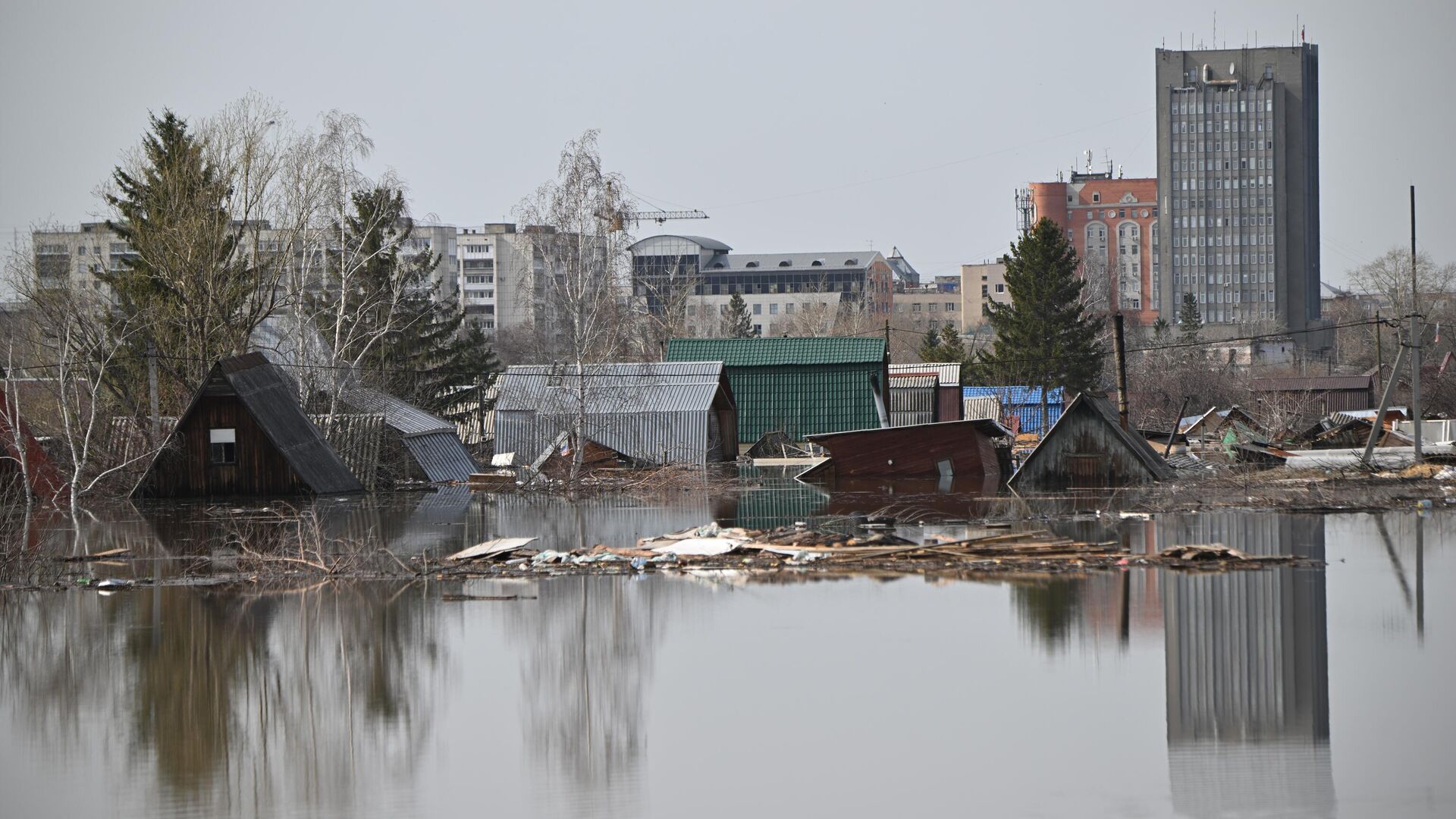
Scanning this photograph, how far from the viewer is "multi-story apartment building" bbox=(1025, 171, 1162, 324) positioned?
504 ft

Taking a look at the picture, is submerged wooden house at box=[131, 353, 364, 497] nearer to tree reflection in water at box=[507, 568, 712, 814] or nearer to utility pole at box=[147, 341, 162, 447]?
utility pole at box=[147, 341, 162, 447]

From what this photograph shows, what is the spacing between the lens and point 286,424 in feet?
107

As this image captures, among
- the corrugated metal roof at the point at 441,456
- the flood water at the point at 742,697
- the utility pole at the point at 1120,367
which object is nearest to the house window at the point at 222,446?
the corrugated metal roof at the point at 441,456

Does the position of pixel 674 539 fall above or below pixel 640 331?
below

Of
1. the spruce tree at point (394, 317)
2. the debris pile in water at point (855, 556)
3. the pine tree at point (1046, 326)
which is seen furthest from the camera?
the pine tree at point (1046, 326)

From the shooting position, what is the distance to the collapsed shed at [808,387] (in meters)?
45.5

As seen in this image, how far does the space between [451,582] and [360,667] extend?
4.70 meters

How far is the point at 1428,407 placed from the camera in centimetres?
5197

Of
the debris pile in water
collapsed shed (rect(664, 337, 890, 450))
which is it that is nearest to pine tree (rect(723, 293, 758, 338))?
collapsed shed (rect(664, 337, 890, 450))

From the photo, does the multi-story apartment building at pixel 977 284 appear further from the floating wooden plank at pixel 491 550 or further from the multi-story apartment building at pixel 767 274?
the floating wooden plank at pixel 491 550

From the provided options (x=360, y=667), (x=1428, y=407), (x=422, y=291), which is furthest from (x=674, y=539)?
(x=1428, y=407)

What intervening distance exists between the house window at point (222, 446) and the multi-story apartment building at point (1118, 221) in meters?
130

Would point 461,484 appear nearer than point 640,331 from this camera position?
Yes

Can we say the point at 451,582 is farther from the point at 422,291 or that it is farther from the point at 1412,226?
the point at 1412,226
